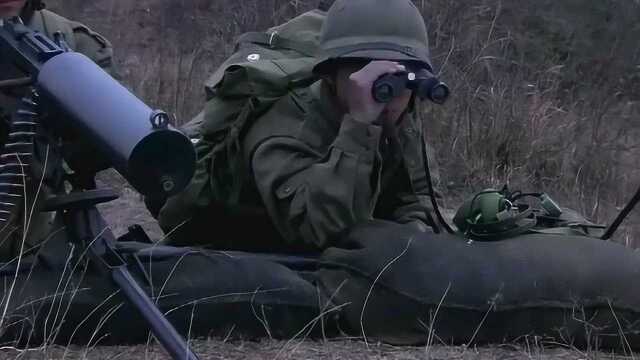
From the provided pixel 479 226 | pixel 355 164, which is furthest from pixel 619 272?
pixel 355 164

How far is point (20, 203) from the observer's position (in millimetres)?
2863

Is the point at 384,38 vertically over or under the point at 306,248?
over

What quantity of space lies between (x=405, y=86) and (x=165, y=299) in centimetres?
81

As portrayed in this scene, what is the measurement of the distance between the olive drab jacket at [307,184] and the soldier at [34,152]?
16.6 inches

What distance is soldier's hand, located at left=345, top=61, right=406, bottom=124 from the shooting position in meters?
2.96

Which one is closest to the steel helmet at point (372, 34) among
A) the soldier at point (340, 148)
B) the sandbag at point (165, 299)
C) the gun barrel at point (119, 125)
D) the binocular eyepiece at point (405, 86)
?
the soldier at point (340, 148)

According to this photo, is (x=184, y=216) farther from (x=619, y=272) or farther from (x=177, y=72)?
(x=177, y=72)

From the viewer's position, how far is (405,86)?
2.99 m

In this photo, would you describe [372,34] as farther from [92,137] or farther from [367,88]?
[92,137]

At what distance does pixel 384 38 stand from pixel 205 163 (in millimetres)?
596

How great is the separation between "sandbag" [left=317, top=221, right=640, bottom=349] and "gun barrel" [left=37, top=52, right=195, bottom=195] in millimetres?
644

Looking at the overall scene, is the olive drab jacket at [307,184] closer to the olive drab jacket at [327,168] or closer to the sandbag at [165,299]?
the olive drab jacket at [327,168]

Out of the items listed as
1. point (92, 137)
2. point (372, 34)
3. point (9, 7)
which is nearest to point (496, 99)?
point (372, 34)

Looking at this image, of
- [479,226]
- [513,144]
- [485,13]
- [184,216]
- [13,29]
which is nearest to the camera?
[13,29]
